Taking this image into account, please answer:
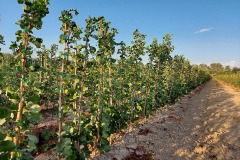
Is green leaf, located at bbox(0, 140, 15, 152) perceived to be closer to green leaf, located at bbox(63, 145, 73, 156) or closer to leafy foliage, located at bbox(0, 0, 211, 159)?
leafy foliage, located at bbox(0, 0, 211, 159)

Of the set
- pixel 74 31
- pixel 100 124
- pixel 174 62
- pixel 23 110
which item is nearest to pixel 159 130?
pixel 100 124

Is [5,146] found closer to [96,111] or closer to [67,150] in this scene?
[67,150]

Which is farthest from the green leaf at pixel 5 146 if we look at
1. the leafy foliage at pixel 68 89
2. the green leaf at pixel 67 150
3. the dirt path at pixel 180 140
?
→ the dirt path at pixel 180 140

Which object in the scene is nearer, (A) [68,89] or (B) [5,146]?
(B) [5,146]

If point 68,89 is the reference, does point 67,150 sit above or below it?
below

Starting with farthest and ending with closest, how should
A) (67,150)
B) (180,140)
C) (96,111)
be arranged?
1. (180,140)
2. (96,111)
3. (67,150)

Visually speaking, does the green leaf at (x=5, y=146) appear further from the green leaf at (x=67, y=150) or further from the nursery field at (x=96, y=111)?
the green leaf at (x=67, y=150)

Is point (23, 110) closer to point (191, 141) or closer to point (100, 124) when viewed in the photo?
point (100, 124)

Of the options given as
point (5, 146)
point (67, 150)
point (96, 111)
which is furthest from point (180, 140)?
point (5, 146)

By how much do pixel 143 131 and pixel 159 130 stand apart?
120 cm

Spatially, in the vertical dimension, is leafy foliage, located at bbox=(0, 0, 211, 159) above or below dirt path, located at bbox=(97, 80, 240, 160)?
above

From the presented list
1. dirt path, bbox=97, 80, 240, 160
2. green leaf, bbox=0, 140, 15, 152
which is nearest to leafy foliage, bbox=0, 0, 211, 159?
green leaf, bbox=0, 140, 15, 152

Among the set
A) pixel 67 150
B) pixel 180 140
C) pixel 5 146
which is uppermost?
pixel 5 146

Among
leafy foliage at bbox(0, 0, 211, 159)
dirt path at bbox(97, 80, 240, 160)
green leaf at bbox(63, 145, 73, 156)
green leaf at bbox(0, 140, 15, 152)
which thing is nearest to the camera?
green leaf at bbox(0, 140, 15, 152)
